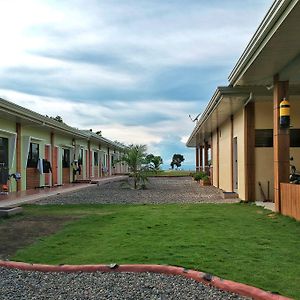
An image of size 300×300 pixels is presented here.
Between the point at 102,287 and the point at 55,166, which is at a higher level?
the point at 55,166

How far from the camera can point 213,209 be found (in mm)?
12445

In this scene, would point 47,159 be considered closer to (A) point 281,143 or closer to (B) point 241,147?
(B) point 241,147

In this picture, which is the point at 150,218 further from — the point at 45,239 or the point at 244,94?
the point at 244,94

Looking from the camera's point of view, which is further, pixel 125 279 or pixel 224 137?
pixel 224 137

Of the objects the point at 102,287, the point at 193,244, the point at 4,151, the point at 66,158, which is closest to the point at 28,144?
the point at 4,151

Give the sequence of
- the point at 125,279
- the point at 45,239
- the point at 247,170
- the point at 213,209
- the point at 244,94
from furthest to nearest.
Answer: the point at 247,170 < the point at 244,94 < the point at 213,209 < the point at 45,239 < the point at 125,279

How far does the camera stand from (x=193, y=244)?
6965mm

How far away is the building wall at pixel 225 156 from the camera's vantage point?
19.7 meters

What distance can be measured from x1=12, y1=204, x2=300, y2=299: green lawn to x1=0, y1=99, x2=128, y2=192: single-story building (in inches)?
328

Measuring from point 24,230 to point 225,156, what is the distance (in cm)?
1349

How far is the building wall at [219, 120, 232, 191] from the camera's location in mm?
19672

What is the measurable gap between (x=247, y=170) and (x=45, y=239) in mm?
8668

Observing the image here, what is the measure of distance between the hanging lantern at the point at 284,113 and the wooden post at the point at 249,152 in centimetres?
414

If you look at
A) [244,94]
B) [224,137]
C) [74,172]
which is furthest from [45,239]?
[74,172]
